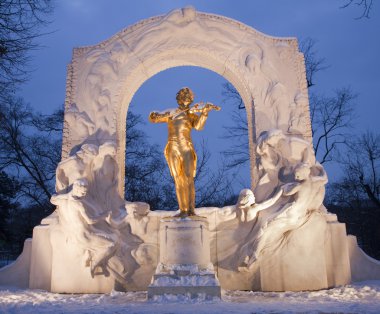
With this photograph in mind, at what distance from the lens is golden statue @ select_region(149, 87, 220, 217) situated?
634cm

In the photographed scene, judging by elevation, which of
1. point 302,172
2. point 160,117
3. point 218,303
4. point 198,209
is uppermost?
point 160,117

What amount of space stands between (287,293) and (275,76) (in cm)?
428

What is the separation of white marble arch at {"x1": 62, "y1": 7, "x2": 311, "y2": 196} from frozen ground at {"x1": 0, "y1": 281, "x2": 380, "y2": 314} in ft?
8.00

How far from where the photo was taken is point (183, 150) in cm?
639

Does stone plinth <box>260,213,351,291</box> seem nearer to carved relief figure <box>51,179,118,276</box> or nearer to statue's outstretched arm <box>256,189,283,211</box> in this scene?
statue's outstretched arm <box>256,189,283,211</box>

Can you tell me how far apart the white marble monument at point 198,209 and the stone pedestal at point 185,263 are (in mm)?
30

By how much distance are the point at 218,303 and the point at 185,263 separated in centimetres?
99

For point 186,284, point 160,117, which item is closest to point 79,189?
point 160,117

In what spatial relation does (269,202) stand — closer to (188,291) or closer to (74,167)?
(188,291)

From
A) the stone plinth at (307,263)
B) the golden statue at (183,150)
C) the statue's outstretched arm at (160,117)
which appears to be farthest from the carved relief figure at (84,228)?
the stone plinth at (307,263)

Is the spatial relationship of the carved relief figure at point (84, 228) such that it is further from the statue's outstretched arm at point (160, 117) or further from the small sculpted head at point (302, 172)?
the small sculpted head at point (302, 172)

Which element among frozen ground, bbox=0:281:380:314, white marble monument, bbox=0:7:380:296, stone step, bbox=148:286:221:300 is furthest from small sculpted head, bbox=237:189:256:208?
stone step, bbox=148:286:221:300

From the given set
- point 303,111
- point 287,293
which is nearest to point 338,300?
point 287,293

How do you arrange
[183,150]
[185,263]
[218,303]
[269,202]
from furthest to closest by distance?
[269,202] < [183,150] < [185,263] < [218,303]
